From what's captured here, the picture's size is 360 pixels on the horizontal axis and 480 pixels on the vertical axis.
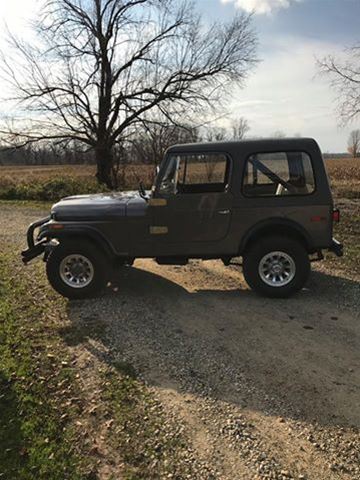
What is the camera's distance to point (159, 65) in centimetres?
2023

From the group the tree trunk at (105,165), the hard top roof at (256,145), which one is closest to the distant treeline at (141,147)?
the tree trunk at (105,165)

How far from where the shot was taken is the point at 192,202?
568cm

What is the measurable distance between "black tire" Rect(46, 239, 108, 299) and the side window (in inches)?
51.8

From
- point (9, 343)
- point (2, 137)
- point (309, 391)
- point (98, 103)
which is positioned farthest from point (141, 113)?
Result: point (309, 391)

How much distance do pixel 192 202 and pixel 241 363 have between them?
2.40 metres

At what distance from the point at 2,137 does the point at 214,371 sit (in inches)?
783

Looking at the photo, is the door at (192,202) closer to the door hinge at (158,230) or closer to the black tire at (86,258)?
the door hinge at (158,230)

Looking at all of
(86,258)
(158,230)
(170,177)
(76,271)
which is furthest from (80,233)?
(170,177)

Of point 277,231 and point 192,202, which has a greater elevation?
point 192,202

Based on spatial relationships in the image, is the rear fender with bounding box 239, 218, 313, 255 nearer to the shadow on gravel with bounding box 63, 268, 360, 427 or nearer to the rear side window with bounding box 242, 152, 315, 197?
the rear side window with bounding box 242, 152, 315, 197

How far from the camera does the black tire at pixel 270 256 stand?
5.63m

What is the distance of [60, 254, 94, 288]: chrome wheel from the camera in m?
5.87

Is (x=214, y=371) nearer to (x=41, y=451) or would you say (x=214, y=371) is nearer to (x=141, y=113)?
(x=41, y=451)

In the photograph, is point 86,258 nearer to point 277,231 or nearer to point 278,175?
point 277,231
